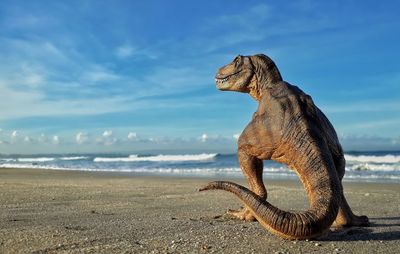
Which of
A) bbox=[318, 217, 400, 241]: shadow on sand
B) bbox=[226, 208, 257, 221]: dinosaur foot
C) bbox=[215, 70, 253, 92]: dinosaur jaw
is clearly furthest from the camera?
bbox=[215, 70, 253, 92]: dinosaur jaw

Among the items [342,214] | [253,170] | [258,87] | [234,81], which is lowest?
[342,214]

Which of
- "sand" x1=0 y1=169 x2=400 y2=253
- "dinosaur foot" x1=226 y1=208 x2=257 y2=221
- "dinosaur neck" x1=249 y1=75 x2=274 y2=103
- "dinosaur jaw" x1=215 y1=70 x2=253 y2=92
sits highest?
"dinosaur jaw" x1=215 y1=70 x2=253 y2=92

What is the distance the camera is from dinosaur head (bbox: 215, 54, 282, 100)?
6386 mm

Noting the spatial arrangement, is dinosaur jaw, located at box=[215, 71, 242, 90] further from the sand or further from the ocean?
the ocean

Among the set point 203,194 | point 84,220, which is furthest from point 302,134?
point 203,194

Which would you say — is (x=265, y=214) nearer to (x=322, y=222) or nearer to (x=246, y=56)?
(x=322, y=222)

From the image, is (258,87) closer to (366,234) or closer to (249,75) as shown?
(249,75)

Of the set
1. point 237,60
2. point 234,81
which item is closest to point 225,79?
point 234,81

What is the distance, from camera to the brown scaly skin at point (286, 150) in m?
4.28

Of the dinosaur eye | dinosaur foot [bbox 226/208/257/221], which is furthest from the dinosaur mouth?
dinosaur foot [bbox 226/208/257/221]

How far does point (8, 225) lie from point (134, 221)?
1.62 meters

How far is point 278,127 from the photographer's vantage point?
Answer: 5.38 m

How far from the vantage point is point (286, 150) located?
207 inches

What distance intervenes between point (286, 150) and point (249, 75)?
1699mm
